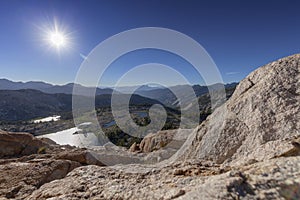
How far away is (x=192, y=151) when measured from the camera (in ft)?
23.9

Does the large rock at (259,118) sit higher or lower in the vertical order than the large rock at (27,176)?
higher

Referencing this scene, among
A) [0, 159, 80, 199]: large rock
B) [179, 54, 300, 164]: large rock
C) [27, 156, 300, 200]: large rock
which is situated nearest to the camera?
[27, 156, 300, 200]: large rock

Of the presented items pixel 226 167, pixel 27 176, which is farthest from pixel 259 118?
pixel 27 176

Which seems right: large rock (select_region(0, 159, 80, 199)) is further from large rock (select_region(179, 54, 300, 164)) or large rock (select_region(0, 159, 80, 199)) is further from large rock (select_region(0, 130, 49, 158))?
large rock (select_region(0, 130, 49, 158))

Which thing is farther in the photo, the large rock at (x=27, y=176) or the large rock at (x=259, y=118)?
the large rock at (x=259, y=118)

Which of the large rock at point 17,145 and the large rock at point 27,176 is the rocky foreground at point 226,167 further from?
the large rock at point 17,145

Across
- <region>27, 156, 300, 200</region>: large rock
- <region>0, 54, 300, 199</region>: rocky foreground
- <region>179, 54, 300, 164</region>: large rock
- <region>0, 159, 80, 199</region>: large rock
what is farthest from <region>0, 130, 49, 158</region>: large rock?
<region>179, 54, 300, 164</region>: large rock

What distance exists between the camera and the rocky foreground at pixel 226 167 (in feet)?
8.43

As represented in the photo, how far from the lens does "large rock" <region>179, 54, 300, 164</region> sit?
5359mm

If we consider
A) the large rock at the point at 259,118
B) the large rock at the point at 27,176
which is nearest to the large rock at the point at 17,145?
the large rock at the point at 27,176

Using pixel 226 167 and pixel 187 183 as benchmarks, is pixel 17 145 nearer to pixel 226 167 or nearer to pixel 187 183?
pixel 187 183

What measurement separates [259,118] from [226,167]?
281 centimetres

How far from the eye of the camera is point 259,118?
5.84m

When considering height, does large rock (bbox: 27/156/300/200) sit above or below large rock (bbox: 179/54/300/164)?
below
